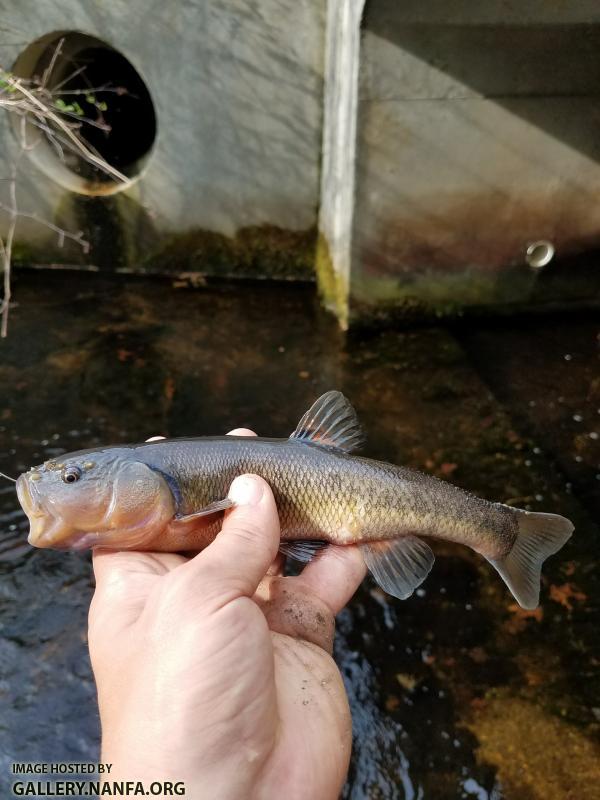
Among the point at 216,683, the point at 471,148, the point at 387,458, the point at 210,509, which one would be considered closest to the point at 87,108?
the point at 471,148

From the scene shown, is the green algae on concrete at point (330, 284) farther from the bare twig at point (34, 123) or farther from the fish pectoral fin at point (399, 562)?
the fish pectoral fin at point (399, 562)

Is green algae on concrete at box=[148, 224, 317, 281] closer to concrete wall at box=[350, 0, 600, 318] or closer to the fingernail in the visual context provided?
concrete wall at box=[350, 0, 600, 318]

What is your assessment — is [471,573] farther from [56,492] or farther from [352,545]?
[56,492]

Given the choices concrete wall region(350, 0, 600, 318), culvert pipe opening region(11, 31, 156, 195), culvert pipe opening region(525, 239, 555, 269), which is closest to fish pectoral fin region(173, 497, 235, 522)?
concrete wall region(350, 0, 600, 318)

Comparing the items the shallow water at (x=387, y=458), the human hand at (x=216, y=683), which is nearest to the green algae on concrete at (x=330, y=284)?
the shallow water at (x=387, y=458)

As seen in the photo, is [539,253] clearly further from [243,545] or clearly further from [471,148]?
[243,545]

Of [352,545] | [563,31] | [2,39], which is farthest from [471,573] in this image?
[2,39]

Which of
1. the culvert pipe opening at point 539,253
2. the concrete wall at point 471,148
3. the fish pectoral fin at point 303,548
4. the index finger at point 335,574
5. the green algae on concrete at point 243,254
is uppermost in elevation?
the concrete wall at point 471,148
